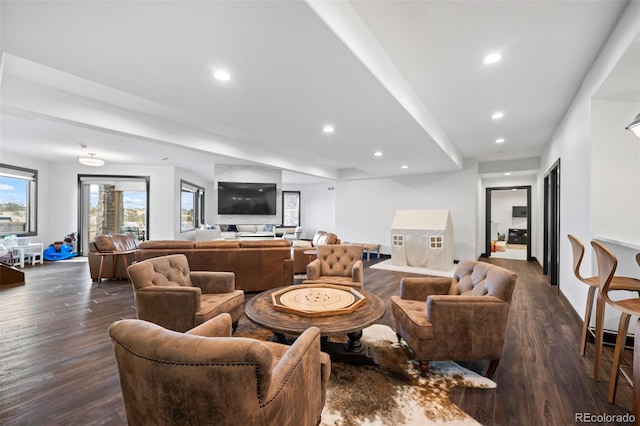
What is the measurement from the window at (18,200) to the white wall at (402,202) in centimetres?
836

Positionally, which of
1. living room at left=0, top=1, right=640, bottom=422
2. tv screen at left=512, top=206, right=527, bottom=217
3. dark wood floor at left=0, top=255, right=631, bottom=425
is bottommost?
dark wood floor at left=0, top=255, right=631, bottom=425

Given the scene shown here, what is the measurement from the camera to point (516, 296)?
4289 mm

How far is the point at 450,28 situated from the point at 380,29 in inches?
22.2

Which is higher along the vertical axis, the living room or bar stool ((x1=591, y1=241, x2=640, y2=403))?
the living room

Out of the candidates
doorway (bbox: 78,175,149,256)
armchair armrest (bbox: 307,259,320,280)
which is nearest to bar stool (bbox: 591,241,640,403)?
armchair armrest (bbox: 307,259,320,280)

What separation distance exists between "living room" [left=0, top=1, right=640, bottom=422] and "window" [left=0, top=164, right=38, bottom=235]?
0.22 meters

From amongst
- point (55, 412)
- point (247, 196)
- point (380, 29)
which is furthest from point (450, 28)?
point (247, 196)

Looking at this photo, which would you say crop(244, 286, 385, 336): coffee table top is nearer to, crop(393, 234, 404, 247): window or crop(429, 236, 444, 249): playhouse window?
crop(429, 236, 444, 249): playhouse window

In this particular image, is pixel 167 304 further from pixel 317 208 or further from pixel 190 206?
pixel 317 208

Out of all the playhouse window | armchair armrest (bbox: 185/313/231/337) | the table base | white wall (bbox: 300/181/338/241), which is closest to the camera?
armchair armrest (bbox: 185/313/231/337)

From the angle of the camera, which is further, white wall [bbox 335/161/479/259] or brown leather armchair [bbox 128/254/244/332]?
white wall [bbox 335/161/479/259]

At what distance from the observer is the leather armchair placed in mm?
3682

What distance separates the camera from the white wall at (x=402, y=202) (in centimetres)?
710

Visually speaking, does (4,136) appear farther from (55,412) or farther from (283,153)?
(55,412)
